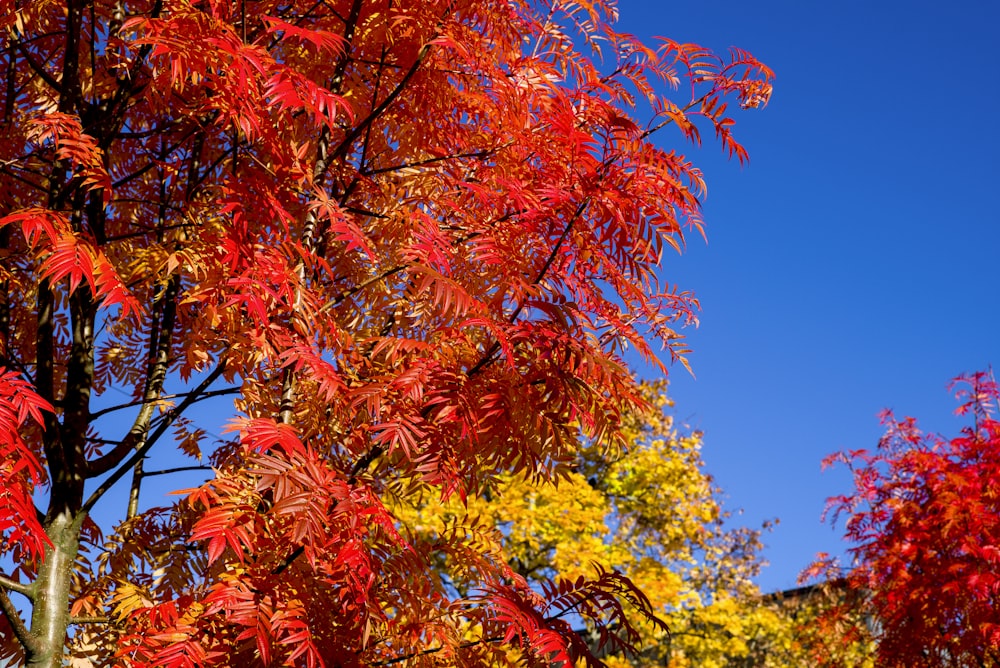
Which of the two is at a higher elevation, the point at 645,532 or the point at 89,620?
the point at 645,532

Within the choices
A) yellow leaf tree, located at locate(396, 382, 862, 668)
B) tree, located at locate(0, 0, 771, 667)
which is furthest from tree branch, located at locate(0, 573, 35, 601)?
yellow leaf tree, located at locate(396, 382, 862, 668)

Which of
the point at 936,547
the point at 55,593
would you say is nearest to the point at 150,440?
the point at 55,593

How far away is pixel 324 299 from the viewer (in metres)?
5.22

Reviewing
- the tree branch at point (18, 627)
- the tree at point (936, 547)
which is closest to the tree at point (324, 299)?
the tree branch at point (18, 627)

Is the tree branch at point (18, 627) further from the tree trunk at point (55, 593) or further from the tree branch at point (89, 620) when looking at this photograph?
the tree branch at point (89, 620)

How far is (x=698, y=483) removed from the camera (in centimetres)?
1697

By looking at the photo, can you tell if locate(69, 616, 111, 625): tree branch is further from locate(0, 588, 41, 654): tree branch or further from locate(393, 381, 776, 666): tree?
locate(393, 381, 776, 666): tree

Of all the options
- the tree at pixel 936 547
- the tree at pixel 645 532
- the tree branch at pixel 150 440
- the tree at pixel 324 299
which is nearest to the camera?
the tree at pixel 324 299

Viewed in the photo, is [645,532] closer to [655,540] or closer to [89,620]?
[655,540]

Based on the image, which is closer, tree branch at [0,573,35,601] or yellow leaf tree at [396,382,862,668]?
tree branch at [0,573,35,601]

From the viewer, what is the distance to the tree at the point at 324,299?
144 inches

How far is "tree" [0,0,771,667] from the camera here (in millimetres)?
3656

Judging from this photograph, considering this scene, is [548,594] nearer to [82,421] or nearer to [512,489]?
[82,421]

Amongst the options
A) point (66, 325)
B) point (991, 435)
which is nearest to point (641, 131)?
point (66, 325)
